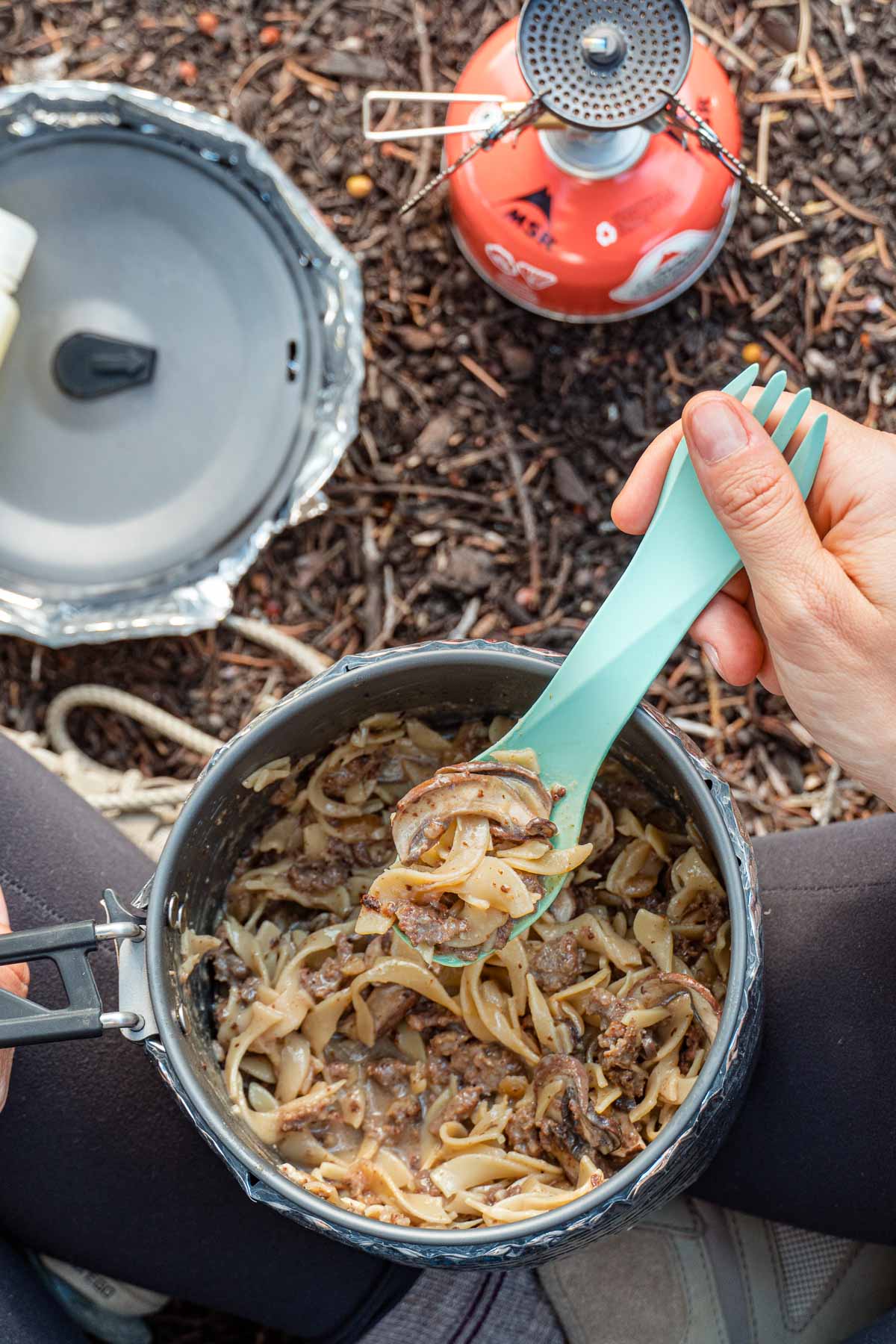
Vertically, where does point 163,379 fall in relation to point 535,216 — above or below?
below

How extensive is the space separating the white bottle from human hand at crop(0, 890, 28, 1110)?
91 cm

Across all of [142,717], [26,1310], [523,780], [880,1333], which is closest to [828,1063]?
[880,1333]

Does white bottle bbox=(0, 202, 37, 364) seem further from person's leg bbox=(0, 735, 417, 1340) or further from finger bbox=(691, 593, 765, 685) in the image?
finger bbox=(691, 593, 765, 685)

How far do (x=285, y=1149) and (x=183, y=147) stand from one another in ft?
4.99

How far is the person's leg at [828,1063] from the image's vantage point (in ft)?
4.56

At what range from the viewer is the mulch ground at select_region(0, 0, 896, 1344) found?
6.29 ft

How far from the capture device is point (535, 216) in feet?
5.46

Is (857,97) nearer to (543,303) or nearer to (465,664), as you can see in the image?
(543,303)

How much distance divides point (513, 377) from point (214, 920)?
3.45ft

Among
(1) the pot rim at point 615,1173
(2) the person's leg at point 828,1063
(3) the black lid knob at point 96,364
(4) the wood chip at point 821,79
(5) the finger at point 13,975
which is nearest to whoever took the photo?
(1) the pot rim at point 615,1173

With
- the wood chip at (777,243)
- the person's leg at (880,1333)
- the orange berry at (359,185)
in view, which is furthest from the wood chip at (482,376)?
the person's leg at (880,1333)

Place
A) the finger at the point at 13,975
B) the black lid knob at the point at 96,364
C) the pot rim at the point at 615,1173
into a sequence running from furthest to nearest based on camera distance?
the black lid knob at the point at 96,364
the finger at the point at 13,975
the pot rim at the point at 615,1173

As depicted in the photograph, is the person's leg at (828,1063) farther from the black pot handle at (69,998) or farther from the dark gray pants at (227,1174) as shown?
the black pot handle at (69,998)

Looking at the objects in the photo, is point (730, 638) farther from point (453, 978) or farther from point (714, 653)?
point (453, 978)
